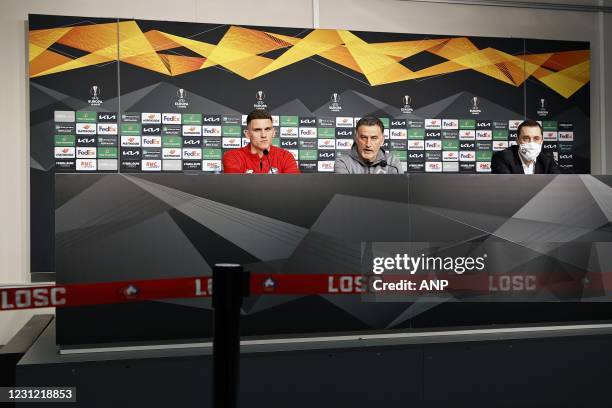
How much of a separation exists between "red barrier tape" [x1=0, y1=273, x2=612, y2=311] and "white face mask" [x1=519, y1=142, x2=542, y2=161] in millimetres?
1464

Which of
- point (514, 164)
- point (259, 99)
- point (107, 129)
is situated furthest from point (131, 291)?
point (259, 99)

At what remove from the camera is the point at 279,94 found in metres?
5.69

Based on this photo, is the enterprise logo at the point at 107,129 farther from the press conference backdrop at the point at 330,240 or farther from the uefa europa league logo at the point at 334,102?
the press conference backdrop at the point at 330,240

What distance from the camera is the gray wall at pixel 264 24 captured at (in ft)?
17.4

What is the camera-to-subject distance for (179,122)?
5527mm

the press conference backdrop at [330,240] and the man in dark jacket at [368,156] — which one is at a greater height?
the man in dark jacket at [368,156]

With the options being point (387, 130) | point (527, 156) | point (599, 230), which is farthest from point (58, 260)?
point (387, 130)

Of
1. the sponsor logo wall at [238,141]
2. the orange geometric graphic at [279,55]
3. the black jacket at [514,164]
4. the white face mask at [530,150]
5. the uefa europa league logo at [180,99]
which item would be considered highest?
the orange geometric graphic at [279,55]

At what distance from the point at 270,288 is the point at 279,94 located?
3.33 meters

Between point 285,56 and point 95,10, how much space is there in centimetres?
158

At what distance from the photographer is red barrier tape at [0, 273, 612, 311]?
240 centimetres

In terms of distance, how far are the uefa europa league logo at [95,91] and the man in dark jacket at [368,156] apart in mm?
2378

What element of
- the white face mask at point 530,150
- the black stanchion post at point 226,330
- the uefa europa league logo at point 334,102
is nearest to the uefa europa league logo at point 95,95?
the uefa europa league logo at point 334,102

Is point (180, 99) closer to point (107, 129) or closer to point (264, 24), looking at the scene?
point (107, 129)
